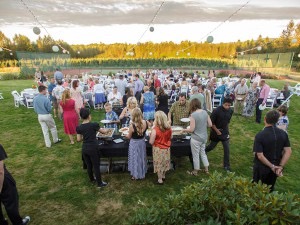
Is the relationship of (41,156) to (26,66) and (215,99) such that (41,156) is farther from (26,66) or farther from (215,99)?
(26,66)

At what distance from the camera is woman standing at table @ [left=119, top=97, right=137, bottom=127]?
4711mm

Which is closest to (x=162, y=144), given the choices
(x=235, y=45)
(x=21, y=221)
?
(x=21, y=221)

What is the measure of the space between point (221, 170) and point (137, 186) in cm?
191

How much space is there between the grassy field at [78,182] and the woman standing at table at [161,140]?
0.51 metres

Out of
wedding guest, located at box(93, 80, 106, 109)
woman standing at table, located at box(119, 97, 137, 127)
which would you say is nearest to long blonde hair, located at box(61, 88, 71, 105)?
woman standing at table, located at box(119, 97, 137, 127)

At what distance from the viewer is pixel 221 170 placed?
460 cm

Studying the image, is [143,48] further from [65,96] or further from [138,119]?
[138,119]

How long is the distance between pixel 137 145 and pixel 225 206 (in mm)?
2282

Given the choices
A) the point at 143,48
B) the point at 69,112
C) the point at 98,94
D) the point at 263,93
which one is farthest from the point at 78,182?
the point at 143,48

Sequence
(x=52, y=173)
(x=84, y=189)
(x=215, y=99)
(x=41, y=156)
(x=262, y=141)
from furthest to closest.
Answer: (x=215, y=99) → (x=41, y=156) → (x=52, y=173) → (x=84, y=189) → (x=262, y=141)

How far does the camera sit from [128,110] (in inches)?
199

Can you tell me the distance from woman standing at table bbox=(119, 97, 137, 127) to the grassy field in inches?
54.1

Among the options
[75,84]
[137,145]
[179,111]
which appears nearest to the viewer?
[137,145]

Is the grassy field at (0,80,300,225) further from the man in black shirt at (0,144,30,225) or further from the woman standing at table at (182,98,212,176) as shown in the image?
the woman standing at table at (182,98,212,176)
